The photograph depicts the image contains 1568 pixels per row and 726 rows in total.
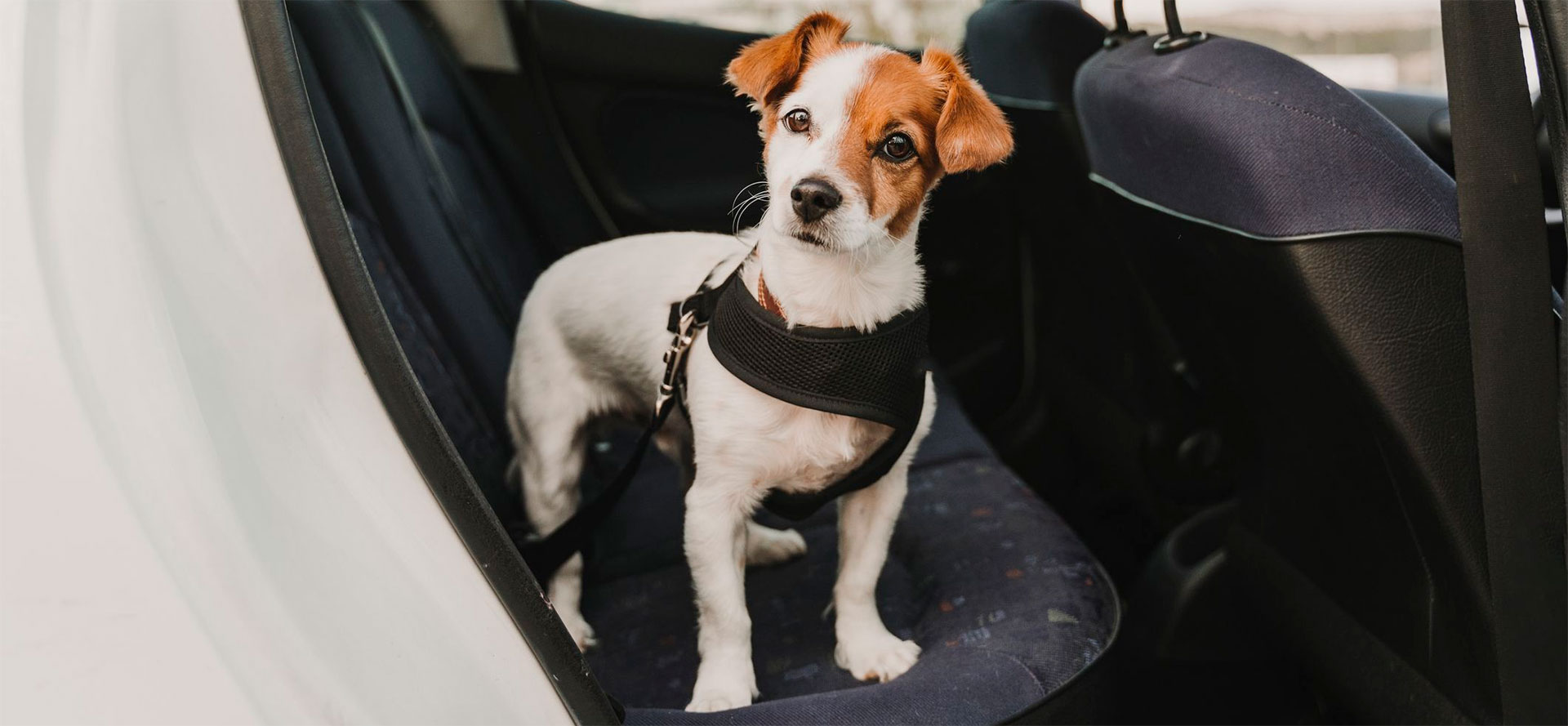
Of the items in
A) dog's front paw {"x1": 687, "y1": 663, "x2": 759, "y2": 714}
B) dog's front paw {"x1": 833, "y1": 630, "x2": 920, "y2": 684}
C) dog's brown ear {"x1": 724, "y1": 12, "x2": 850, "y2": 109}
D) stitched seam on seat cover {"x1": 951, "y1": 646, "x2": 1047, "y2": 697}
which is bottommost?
dog's front paw {"x1": 833, "y1": 630, "x2": 920, "y2": 684}

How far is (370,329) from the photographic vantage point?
1.05m

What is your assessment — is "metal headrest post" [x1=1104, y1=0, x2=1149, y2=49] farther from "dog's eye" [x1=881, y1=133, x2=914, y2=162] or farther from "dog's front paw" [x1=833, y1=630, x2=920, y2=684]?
"dog's front paw" [x1=833, y1=630, x2=920, y2=684]

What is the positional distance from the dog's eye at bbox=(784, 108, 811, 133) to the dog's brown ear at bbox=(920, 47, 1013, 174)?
0.51 ft

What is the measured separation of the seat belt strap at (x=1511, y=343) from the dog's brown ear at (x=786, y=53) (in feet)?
2.22

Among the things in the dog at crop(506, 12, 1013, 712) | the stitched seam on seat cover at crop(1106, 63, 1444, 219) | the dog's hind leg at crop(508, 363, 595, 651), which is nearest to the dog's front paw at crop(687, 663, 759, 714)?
the dog at crop(506, 12, 1013, 712)

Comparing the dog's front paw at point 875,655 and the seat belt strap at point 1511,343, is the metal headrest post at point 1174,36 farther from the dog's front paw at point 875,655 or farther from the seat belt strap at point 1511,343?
the dog's front paw at point 875,655

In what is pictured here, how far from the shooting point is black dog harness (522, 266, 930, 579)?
143cm

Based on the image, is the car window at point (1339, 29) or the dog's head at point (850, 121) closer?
the dog's head at point (850, 121)

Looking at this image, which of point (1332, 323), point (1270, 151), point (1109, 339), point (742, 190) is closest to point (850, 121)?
point (742, 190)

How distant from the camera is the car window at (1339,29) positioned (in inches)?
64.0

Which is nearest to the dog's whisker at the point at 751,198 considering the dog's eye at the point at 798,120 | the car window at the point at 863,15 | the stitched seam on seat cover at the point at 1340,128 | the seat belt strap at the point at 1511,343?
the dog's eye at the point at 798,120

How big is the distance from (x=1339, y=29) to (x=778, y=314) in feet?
4.09

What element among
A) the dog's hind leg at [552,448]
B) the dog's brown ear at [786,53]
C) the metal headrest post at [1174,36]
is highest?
the dog's brown ear at [786,53]

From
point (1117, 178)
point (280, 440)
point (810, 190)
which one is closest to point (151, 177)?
point (280, 440)
